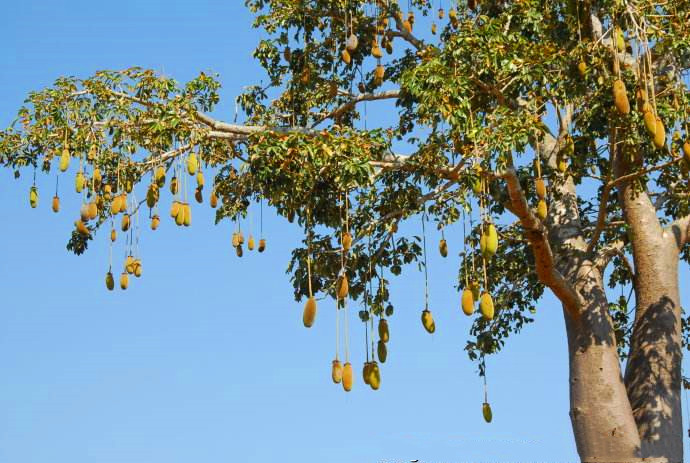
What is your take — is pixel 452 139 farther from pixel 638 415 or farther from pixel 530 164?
pixel 638 415

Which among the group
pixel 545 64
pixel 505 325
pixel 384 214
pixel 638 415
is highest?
pixel 545 64

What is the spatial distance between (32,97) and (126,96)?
2.04ft

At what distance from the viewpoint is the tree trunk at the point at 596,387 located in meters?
7.77

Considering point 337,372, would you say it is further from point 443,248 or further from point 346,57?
point 346,57

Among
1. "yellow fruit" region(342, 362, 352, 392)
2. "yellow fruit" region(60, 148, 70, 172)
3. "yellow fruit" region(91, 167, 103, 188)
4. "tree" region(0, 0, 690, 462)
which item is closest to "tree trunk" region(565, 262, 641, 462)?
"tree" region(0, 0, 690, 462)

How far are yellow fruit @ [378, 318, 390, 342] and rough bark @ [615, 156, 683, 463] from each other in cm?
276

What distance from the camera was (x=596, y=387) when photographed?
7930 millimetres

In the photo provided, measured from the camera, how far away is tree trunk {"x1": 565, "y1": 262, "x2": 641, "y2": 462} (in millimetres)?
7770

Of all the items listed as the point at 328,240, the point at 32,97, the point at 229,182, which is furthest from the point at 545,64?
the point at 32,97

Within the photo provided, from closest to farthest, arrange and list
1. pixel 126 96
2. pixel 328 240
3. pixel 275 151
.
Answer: pixel 275 151 → pixel 126 96 → pixel 328 240

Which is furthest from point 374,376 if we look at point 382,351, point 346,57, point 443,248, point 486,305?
point 346,57

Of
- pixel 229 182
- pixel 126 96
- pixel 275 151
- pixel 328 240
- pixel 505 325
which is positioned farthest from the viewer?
pixel 505 325

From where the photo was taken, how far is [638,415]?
8.11 metres

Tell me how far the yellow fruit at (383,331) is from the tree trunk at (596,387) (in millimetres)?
2486
